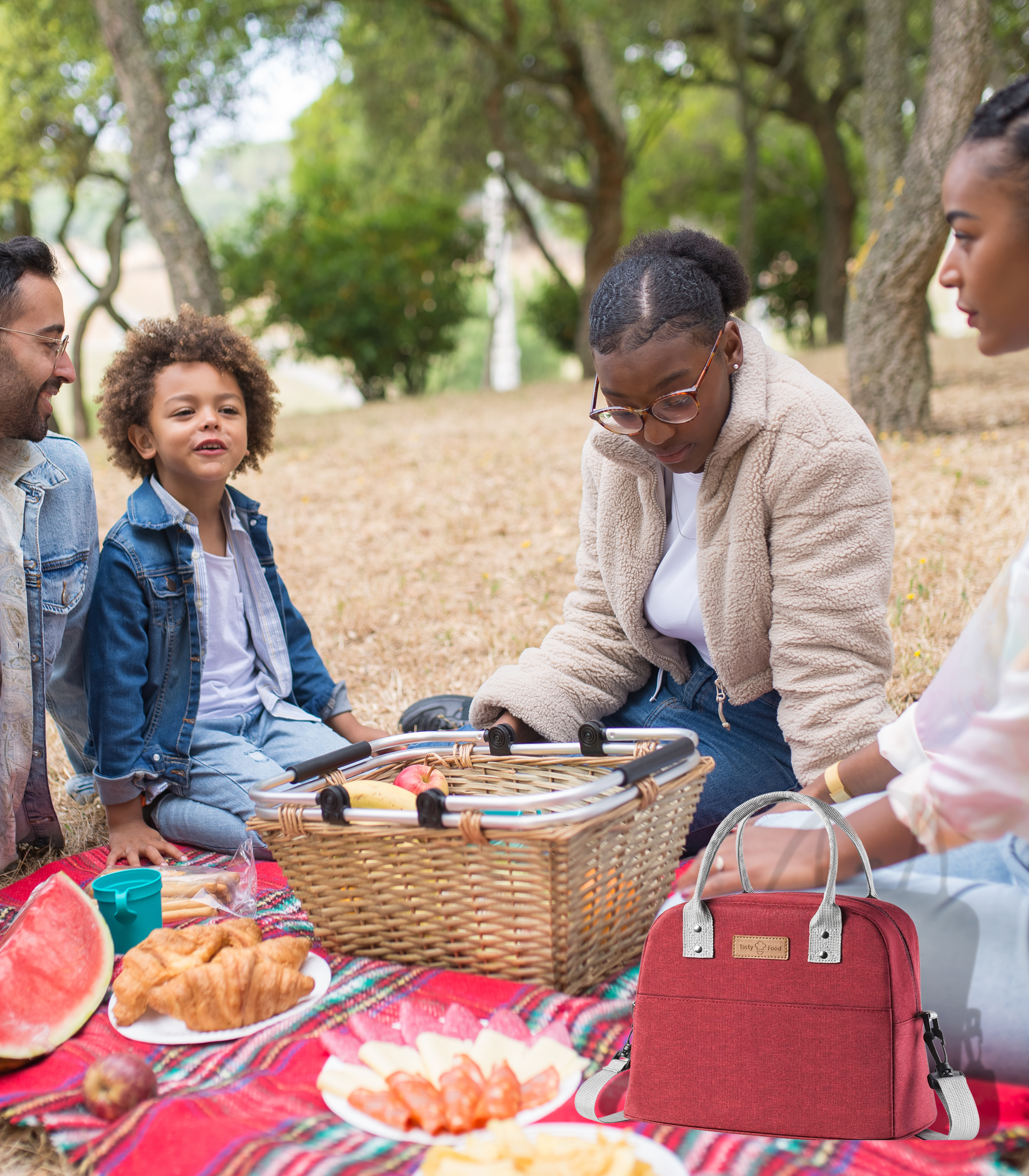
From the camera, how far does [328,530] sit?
22.7 feet

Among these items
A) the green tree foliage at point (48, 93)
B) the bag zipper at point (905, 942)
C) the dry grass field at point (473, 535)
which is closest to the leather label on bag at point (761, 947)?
the bag zipper at point (905, 942)

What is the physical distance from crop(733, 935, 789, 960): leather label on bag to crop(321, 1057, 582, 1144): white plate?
403 millimetres

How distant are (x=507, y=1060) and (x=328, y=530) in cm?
528

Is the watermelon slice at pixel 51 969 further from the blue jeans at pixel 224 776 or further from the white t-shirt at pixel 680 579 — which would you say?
the white t-shirt at pixel 680 579

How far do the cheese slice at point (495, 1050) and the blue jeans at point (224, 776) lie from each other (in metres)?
1.30

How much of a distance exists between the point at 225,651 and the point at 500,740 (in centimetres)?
119

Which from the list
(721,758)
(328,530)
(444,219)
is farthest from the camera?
(444,219)

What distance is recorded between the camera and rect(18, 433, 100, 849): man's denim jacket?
9.80 feet

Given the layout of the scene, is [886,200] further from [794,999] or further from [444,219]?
[444,219]

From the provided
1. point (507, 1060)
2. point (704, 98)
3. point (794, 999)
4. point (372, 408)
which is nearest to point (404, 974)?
point (507, 1060)

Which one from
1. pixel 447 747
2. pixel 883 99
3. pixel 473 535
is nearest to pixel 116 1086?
pixel 447 747

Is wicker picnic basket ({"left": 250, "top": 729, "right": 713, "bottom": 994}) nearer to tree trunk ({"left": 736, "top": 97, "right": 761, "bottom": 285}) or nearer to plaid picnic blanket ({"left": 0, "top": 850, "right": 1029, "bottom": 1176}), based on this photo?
plaid picnic blanket ({"left": 0, "top": 850, "right": 1029, "bottom": 1176})

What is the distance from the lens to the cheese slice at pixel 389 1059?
6.25ft

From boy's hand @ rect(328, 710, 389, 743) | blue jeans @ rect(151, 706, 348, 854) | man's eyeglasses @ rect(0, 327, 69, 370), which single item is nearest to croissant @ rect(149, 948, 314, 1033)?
blue jeans @ rect(151, 706, 348, 854)
